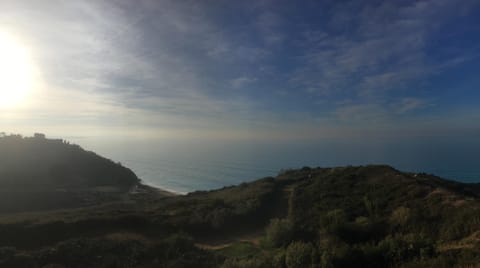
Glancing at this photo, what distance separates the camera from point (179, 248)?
1254cm

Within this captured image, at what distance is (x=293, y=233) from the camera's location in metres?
15.0

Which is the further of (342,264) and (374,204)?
(374,204)

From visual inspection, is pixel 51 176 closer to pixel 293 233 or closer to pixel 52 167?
pixel 52 167

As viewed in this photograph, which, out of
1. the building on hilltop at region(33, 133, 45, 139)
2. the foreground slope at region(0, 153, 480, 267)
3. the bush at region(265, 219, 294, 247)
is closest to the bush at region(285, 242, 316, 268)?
the foreground slope at region(0, 153, 480, 267)

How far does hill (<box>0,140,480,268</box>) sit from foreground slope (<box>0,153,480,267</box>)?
0.04 meters

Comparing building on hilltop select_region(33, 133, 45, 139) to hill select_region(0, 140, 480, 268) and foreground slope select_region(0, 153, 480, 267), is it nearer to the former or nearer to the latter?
hill select_region(0, 140, 480, 268)

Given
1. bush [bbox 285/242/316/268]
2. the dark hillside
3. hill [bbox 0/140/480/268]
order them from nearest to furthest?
bush [bbox 285/242/316/268], hill [bbox 0/140/480/268], the dark hillside

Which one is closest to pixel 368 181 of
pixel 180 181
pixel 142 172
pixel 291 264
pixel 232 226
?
pixel 232 226

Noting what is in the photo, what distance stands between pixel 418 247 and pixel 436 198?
10184mm

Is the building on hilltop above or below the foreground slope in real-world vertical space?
above

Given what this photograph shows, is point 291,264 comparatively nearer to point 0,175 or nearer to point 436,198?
point 436,198

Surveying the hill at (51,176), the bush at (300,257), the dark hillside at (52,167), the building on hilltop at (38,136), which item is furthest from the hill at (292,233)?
the building on hilltop at (38,136)

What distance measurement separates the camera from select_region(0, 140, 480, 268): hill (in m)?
8.68

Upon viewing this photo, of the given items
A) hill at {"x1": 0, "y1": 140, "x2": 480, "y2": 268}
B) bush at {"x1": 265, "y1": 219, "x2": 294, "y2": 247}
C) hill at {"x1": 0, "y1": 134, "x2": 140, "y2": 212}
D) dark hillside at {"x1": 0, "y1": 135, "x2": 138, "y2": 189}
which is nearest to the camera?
hill at {"x1": 0, "y1": 140, "x2": 480, "y2": 268}
